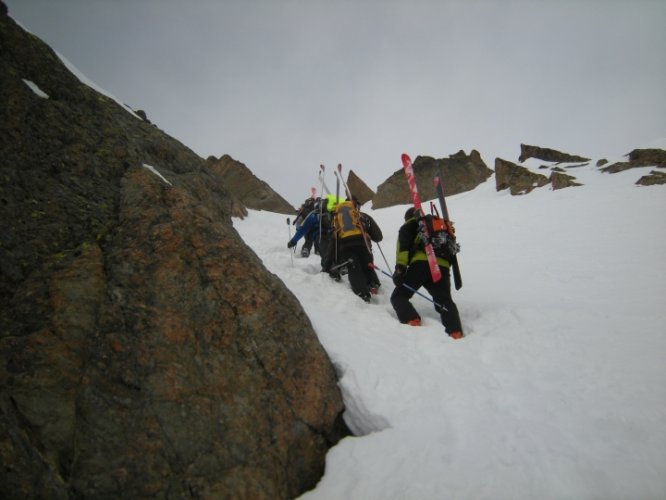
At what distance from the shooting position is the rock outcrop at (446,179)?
35812mm

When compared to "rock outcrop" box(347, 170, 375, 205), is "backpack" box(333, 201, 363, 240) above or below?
below

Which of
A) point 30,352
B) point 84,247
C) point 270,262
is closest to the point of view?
point 30,352

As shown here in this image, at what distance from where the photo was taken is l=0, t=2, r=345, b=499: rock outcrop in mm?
2527

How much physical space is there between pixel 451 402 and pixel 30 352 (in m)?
4.20

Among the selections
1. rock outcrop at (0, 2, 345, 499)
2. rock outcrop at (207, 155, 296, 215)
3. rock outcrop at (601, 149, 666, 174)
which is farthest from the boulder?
rock outcrop at (0, 2, 345, 499)

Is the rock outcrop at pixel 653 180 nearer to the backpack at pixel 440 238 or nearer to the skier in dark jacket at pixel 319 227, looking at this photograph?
the backpack at pixel 440 238

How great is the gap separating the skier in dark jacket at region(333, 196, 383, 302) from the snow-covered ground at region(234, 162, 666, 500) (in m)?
0.34

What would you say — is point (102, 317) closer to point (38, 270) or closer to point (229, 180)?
point (38, 270)

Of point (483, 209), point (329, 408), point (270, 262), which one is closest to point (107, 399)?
point (329, 408)

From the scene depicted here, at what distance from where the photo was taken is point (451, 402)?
372 centimetres

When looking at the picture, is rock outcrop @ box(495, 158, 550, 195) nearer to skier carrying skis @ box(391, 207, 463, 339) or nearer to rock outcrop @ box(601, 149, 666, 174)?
rock outcrop @ box(601, 149, 666, 174)

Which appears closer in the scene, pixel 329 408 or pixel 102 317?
pixel 102 317

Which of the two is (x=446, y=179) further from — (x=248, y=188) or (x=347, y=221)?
(x=347, y=221)

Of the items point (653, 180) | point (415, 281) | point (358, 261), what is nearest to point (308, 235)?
point (358, 261)
